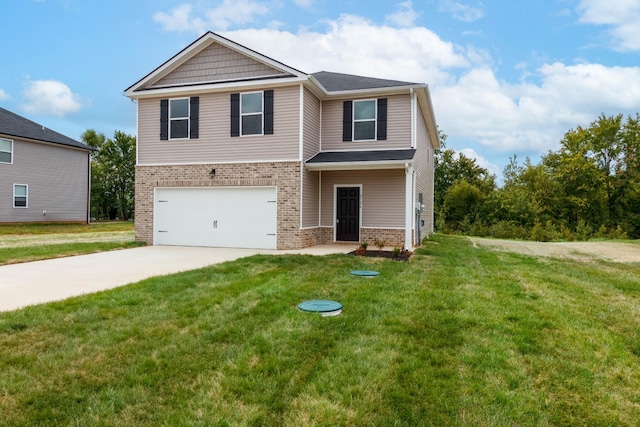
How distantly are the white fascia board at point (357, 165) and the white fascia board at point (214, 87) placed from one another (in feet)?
8.42

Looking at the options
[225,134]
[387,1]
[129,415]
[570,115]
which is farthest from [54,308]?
[570,115]

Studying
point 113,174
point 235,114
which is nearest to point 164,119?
point 235,114

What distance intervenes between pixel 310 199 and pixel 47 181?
1945cm

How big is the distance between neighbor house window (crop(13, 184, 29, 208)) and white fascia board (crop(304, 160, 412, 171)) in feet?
62.7

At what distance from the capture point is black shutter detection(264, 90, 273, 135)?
12945 mm

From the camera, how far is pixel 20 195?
23.3m

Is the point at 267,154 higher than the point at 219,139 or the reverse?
the reverse

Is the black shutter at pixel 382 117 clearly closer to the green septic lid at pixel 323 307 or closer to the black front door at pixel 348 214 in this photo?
the black front door at pixel 348 214

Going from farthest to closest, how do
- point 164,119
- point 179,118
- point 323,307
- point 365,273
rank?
point 164,119
point 179,118
point 365,273
point 323,307

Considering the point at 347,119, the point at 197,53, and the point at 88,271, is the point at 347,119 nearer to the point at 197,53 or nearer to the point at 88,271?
the point at 197,53

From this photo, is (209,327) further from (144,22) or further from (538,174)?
(538,174)

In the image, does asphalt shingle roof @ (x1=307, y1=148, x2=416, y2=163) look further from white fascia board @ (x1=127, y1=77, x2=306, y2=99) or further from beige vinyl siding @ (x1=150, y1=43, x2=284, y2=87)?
beige vinyl siding @ (x1=150, y1=43, x2=284, y2=87)

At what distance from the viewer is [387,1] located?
1434 centimetres

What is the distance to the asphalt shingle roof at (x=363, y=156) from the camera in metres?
12.7
